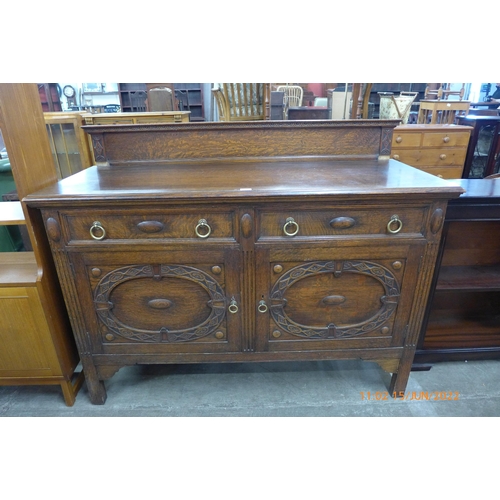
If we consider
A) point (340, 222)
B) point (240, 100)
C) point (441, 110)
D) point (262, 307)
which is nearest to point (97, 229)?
point (262, 307)

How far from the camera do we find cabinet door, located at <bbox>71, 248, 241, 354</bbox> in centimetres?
117

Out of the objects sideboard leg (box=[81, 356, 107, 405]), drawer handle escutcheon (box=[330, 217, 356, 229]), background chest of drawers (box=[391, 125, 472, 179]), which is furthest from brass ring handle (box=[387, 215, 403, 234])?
background chest of drawers (box=[391, 125, 472, 179])

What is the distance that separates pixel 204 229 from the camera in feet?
3.69

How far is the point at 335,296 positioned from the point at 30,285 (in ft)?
3.49

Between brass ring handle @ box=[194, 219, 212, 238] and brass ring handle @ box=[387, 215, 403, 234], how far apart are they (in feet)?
1.88

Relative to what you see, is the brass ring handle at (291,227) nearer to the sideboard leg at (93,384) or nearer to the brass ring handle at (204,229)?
the brass ring handle at (204,229)

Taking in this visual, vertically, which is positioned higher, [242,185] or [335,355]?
[242,185]

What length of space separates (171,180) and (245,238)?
1.09ft

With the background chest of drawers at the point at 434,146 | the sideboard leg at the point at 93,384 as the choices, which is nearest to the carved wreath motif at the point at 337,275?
the sideboard leg at the point at 93,384

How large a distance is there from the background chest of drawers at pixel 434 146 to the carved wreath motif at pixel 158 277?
2555 mm

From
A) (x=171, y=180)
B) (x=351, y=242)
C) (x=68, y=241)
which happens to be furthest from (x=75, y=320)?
(x=351, y=242)

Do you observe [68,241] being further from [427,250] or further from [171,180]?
[427,250]

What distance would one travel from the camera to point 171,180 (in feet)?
3.96

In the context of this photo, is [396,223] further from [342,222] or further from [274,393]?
[274,393]
